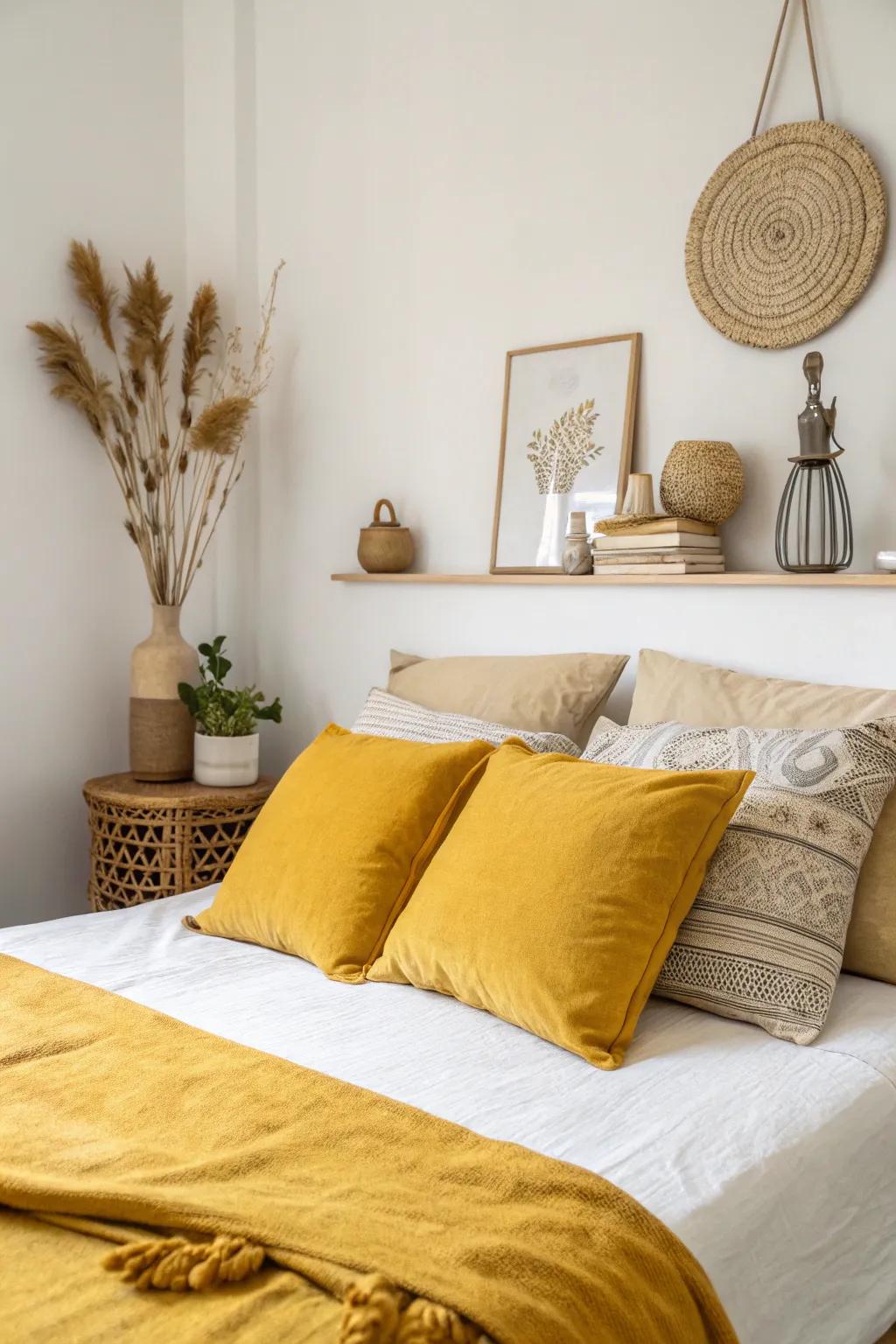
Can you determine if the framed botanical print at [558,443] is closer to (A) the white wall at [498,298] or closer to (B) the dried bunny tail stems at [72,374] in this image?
(A) the white wall at [498,298]

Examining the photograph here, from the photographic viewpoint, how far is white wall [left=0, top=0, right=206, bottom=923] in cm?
303

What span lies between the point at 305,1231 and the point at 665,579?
5.33ft

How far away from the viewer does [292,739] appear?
341cm

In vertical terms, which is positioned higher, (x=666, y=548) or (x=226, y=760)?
(x=666, y=548)

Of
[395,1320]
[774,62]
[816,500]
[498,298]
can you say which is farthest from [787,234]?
[395,1320]

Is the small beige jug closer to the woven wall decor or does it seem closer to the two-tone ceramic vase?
the two-tone ceramic vase

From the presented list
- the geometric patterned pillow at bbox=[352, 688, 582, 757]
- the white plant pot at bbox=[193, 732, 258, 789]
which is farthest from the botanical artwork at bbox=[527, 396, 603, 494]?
the white plant pot at bbox=[193, 732, 258, 789]

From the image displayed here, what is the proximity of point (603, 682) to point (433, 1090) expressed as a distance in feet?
3.89

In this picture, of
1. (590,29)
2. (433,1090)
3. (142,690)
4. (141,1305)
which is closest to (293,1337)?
(141,1305)

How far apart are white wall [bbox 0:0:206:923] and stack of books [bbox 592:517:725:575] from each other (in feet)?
4.89

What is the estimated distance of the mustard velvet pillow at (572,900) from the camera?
64.7 inches

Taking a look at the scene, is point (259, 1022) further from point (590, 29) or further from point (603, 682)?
point (590, 29)

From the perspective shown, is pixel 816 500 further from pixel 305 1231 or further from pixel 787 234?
pixel 305 1231

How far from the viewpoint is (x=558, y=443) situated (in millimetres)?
2744
